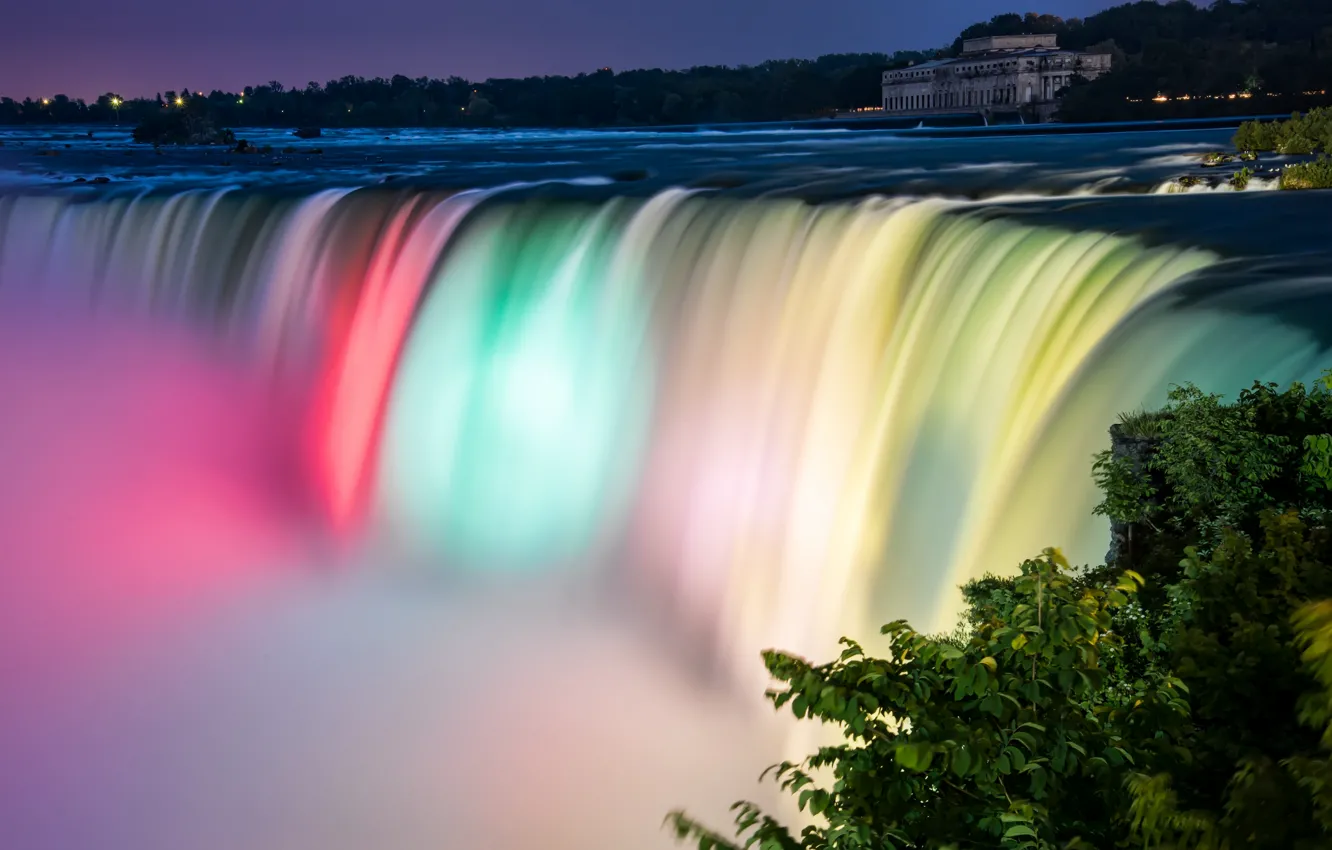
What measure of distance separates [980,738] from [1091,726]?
2.12 ft

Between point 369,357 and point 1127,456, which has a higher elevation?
point 1127,456

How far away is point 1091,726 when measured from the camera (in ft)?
16.6

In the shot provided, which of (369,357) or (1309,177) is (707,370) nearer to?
(369,357)

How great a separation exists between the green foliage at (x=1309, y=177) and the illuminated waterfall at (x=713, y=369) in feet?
21.6

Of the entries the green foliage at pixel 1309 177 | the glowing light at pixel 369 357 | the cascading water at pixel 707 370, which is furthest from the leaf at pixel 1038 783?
the green foliage at pixel 1309 177

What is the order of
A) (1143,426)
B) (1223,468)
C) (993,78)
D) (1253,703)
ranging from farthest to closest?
1. (993,78)
2. (1143,426)
3. (1223,468)
4. (1253,703)

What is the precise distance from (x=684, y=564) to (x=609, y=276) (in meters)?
4.94

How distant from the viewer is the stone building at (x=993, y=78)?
6968 centimetres

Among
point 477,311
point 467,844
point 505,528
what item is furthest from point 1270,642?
point 477,311

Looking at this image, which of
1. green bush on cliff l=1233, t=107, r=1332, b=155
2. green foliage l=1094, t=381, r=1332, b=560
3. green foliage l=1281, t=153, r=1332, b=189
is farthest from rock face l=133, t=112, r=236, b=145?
green foliage l=1094, t=381, r=1332, b=560

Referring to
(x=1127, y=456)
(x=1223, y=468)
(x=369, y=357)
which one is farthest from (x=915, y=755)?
(x=369, y=357)

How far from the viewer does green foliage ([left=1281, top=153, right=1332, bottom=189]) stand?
17953mm

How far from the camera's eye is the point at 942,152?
34438 millimetres

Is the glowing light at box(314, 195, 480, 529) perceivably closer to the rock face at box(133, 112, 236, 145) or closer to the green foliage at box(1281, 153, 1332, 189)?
the green foliage at box(1281, 153, 1332, 189)
